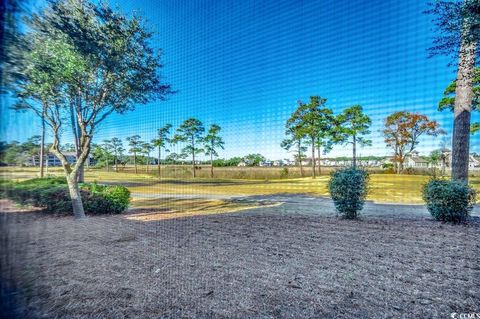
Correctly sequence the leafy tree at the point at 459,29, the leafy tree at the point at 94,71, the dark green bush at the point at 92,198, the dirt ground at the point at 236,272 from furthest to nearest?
the dark green bush at the point at 92,198 < the leafy tree at the point at 94,71 < the leafy tree at the point at 459,29 < the dirt ground at the point at 236,272

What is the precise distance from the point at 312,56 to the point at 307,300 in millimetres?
2236

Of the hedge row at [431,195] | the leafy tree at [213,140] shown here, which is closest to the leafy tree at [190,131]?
the leafy tree at [213,140]

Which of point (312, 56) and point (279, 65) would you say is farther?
point (279, 65)

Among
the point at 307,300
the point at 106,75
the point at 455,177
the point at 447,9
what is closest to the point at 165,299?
the point at 307,300

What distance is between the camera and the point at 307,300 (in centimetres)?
105

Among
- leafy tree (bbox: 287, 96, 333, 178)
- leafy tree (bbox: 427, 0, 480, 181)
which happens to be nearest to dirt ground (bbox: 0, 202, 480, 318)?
leafy tree (bbox: 427, 0, 480, 181)

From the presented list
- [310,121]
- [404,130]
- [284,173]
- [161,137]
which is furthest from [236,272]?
[284,173]

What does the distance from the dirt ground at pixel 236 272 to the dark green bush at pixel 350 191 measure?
0.58 metres

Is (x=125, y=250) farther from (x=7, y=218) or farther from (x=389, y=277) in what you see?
(x=389, y=277)

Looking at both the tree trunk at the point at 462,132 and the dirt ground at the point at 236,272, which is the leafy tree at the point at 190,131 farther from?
the tree trunk at the point at 462,132

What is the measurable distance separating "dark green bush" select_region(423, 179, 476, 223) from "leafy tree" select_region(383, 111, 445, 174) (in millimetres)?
610

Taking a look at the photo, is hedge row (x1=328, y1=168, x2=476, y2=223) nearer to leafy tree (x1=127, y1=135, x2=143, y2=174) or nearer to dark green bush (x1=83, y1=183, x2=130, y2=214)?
leafy tree (x1=127, y1=135, x2=143, y2=174)

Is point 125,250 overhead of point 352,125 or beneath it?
beneath

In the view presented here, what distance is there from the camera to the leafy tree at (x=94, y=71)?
5.37ft
